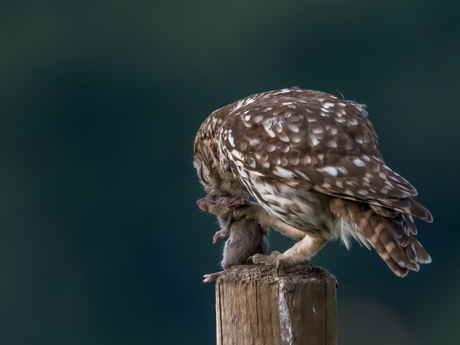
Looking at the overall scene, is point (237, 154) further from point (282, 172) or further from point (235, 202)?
point (235, 202)

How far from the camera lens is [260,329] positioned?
195 centimetres

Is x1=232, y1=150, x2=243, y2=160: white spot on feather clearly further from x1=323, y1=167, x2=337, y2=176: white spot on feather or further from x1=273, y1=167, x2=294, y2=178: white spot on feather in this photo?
x1=323, y1=167, x2=337, y2=176: white spot on feather

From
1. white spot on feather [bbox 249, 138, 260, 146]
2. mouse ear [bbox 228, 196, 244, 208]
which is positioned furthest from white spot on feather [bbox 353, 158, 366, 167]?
mouse ear [bbox 228, 196, 244, 208]

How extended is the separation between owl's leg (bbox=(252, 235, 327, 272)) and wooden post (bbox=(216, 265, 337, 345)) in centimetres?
9

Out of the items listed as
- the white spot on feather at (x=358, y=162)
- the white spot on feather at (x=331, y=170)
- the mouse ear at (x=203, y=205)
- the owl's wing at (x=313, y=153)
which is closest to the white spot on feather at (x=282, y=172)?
the owl's wing at (x=313, y=153)

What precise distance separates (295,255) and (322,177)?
0.40 metres

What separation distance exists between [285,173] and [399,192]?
422mm

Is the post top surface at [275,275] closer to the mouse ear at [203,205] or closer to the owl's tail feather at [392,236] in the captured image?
the owl's tail feather at [392,236]

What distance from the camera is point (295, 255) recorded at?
2176mm

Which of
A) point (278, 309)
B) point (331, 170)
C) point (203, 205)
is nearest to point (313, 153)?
point (331, 170)

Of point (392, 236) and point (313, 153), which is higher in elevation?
point (313, 153)

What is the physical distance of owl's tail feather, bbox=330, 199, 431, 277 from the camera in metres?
1.82

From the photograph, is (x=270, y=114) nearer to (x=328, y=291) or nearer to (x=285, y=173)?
(x=285, y=173)

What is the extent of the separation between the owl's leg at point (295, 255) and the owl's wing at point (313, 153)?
0.26 metres
